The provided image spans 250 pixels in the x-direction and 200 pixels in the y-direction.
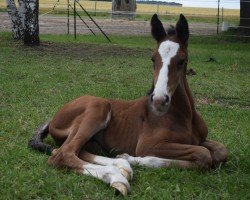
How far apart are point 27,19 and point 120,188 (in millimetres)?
14032

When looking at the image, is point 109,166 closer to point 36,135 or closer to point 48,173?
point 48,173

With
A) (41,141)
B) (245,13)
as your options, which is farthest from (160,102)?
(245,13)

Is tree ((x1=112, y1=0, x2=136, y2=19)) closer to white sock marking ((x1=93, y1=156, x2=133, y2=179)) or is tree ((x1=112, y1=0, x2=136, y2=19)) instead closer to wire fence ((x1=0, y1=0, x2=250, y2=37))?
wire fence ((x1=0, y1=0, x2=250, y2=37))

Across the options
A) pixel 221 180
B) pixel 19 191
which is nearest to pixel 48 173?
pixel 19 191

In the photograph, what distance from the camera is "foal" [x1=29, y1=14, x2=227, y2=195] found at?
538 cm

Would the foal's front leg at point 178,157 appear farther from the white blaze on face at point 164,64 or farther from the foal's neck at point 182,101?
the white blaze on face at point 164,64

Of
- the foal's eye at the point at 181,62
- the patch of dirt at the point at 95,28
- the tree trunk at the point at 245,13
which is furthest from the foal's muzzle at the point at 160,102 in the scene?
the tree trunk at the point at 245,13

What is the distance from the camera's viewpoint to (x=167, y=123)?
580cm

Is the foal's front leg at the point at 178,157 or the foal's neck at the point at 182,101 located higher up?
the foal's neck at the point at 182,101

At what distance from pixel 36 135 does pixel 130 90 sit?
183 inches

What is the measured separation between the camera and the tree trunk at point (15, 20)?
18.7 m

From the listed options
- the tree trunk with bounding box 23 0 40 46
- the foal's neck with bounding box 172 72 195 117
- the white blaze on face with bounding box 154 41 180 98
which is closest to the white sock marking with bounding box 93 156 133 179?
the white blaze on face with bounding box 154 41 180 98

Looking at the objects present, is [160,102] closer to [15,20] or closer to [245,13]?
[15,20]

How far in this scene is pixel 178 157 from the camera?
5.64 metres
